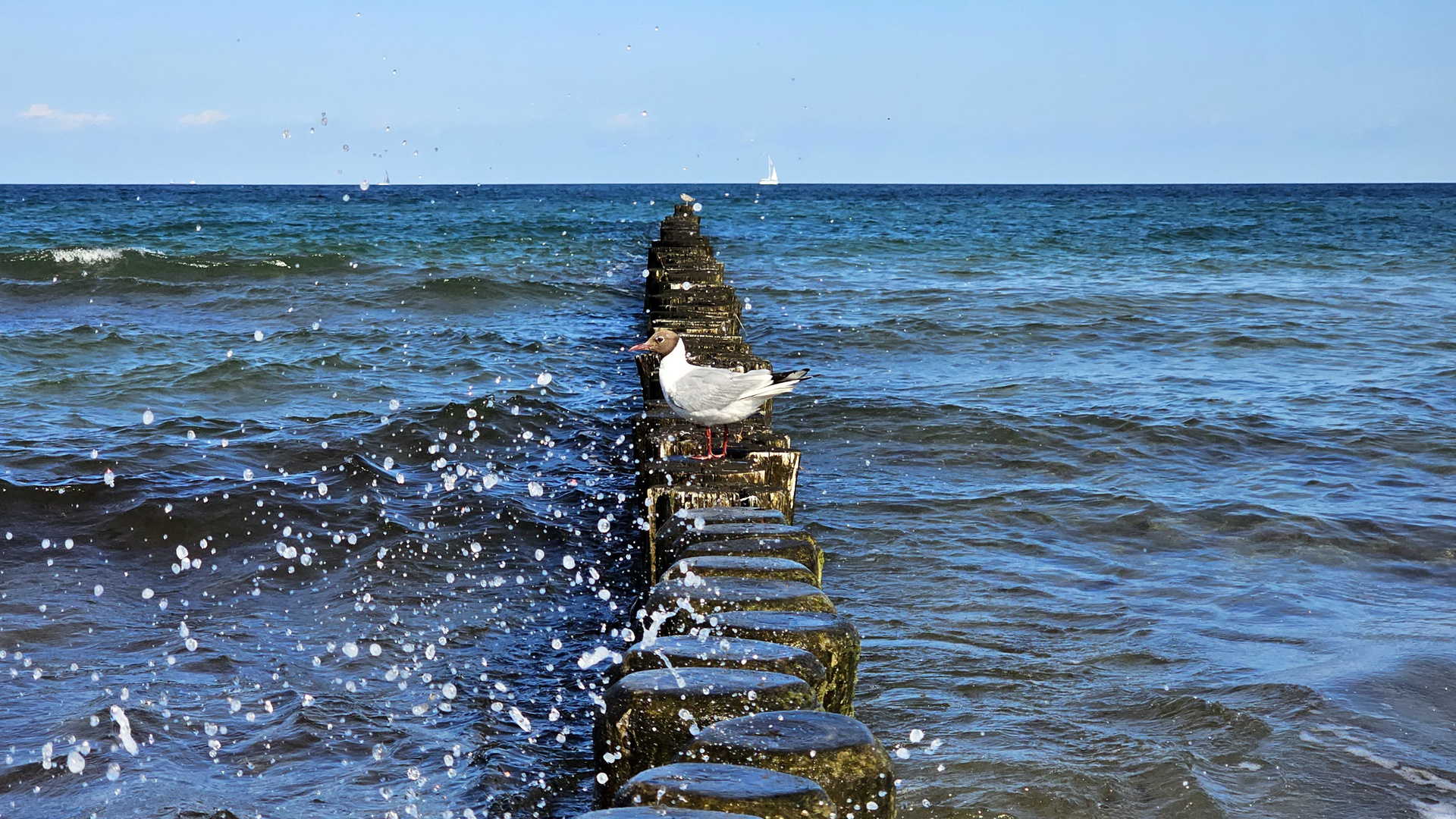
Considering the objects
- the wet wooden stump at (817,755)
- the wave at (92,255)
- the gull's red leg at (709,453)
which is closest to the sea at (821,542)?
the gull's red leg at (709,453)

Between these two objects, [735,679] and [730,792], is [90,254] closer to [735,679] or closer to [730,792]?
[735,679]

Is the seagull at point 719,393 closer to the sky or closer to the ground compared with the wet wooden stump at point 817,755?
closer to the sky

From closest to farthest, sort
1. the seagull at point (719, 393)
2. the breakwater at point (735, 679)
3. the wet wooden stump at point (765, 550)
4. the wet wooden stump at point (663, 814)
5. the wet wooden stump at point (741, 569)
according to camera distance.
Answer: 1. the wet wooden stump at point (663, 814)
2. the breakwater at point (735, 679)
3. the wet wooden stump at point (741, 569)
4. the wet wooden stump at point (765, 550)
5. the seagull at point (719, 393)

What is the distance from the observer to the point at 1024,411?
1054cm

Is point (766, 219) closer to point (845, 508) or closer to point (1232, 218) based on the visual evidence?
point (1232, 218)

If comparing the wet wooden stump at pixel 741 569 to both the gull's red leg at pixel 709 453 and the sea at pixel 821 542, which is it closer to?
the sea at pixel 821 542

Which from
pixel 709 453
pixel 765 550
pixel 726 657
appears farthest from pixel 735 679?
pixel 709 453

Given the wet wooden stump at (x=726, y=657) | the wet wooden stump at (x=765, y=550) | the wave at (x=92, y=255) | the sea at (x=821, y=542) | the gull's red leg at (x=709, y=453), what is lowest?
the sea at (x=821, y=542)

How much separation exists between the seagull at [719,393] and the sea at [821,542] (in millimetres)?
984

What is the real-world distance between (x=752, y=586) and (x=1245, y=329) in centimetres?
1427

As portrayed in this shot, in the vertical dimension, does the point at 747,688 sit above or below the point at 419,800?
above

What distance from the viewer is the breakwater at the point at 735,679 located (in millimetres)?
2428

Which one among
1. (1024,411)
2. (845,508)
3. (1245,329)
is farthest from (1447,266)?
(845,508)

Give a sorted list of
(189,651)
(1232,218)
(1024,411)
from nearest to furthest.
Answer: (189,651) < (1024,411) < (1232,218)
